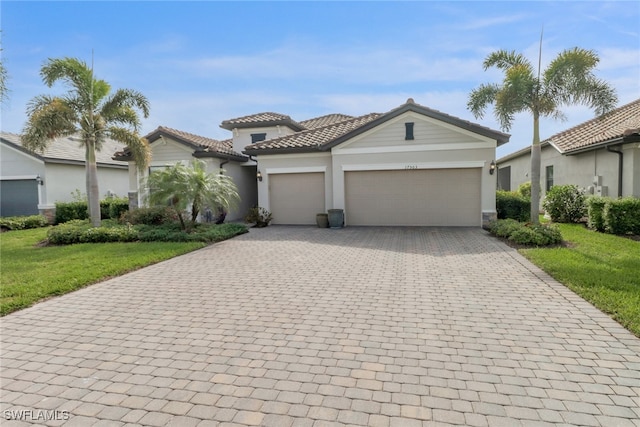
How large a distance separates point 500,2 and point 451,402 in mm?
9992

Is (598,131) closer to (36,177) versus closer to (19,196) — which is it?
(36,177)

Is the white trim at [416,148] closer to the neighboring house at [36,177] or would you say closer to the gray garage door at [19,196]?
the neighboring house at [36,177]

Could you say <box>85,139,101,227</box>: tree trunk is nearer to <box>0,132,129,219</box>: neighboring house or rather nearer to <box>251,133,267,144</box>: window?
<box>0,132,129,219</box>: neighboring house

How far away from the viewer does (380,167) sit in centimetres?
1475

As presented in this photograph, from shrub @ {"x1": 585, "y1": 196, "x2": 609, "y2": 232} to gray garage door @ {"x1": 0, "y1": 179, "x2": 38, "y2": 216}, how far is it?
26070 millimetres

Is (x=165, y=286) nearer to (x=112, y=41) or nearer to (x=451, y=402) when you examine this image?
(x=451, y=402)

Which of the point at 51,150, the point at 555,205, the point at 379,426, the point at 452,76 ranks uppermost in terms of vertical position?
the point at 452,76

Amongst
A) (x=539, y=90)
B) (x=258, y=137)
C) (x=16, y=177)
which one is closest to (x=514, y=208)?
(x=539, y=90)

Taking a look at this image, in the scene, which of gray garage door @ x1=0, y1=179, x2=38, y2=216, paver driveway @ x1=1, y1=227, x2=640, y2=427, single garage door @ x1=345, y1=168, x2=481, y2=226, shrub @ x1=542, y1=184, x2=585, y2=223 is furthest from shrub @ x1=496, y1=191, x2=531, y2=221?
gray garage door @ x1=0, y1=179, x2=38, y2=216

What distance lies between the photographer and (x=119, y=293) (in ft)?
21.0

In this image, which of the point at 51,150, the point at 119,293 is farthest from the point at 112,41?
the point at 51,150

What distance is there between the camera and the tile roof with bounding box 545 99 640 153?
13.1m

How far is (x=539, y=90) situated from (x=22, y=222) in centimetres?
2261

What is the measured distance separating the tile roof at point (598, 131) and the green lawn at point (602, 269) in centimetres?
464
